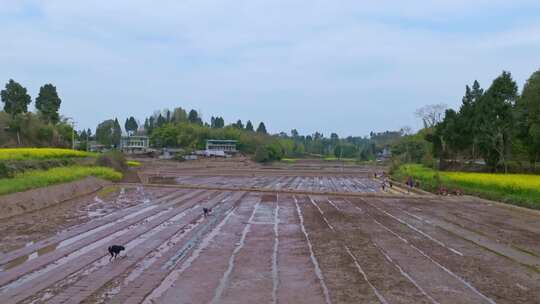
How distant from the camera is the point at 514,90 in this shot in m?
38.2

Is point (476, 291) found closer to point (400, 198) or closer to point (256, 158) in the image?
point (400, 198)

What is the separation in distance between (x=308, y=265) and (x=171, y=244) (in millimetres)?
3974

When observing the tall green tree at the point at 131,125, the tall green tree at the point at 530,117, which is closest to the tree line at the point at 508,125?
the tall green tree at the point at 530,117

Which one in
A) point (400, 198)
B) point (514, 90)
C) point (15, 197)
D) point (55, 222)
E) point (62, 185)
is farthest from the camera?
point (514, 90)

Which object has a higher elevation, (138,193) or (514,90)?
(514,90)

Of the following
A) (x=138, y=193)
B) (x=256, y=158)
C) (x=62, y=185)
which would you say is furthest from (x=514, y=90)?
(x=256, y=158)

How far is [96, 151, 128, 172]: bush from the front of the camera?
123 feet

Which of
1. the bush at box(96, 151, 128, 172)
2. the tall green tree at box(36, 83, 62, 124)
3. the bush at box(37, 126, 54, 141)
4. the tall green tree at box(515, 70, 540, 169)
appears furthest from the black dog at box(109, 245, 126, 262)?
the tall green tree at box(36, 83, 62, 124)

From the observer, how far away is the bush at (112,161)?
123 feet

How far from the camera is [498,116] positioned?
38.0 metres

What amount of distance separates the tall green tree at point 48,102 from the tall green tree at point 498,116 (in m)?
43.4

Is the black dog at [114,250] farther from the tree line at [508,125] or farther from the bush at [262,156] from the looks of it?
the bush at [262,156]

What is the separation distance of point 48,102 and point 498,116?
44907mm

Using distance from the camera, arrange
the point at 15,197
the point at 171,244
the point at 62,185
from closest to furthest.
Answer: the point at 171,244 → the point at 15,197 → the point at 62,185
